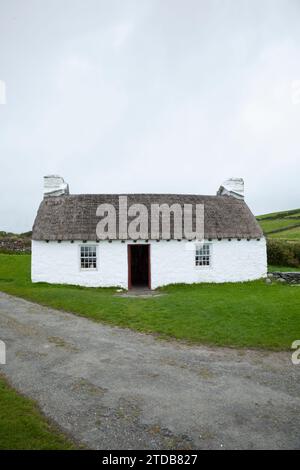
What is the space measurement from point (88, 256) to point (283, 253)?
16919mm

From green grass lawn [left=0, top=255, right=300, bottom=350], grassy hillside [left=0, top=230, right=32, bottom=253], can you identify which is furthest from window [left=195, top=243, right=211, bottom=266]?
grassy hillside [left=0, top=230, right=32, bottom=253]

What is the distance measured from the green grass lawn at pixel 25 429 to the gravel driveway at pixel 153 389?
244 mm

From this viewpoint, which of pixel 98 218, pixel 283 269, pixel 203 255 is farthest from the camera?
pixel 283 269

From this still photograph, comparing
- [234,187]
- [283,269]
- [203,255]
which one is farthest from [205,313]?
[283,269]

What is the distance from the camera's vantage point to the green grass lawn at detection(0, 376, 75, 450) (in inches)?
202

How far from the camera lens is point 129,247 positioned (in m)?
20.6

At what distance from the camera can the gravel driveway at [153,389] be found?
5.48m

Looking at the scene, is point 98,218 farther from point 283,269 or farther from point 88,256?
point 283,269

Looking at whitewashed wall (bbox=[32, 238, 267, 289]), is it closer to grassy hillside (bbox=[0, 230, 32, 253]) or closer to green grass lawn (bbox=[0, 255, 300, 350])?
green grass lawn (bbox=[0, 255, 300, 350])

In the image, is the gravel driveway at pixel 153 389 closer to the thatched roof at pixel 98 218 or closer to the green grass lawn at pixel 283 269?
the thatched roof at pixel 98 218

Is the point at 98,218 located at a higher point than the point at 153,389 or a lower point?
higher

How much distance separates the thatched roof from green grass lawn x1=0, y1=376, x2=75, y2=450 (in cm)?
1404
